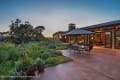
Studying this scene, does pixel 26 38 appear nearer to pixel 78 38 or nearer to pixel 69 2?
pixel 78 38

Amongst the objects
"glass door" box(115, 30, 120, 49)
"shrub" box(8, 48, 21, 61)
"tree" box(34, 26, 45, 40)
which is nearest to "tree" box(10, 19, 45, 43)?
"tree" box(34, 26, 45, 40)

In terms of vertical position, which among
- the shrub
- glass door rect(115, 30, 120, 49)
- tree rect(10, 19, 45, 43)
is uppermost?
tree rect(10, 19, 45, 43)

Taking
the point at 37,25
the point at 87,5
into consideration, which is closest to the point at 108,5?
the point at 87,5

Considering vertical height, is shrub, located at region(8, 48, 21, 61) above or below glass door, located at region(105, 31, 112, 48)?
below

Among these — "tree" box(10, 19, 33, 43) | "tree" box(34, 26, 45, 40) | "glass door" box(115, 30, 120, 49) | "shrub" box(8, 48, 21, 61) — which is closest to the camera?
"shrub" box(8, 48, 21, 61)

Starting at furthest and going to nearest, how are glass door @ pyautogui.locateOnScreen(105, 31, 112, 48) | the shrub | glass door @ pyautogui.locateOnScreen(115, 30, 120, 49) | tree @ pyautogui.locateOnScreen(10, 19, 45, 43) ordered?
tree @ pyautogui.locateOnScreen(10, 19, 45, 43), glass door @ pyautogui.locateOnScreen(105, 31, 112, 48), glass door @ pyautogui.locateOnScreen(115, 30, 120, 49), the shrub

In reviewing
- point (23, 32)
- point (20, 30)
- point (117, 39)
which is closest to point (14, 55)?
point (117, 39)

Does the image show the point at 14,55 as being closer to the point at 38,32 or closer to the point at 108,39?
the point at 108,39

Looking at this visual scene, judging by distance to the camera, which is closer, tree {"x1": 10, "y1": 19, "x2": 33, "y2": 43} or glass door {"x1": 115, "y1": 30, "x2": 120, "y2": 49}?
glass door {"x1": 115, "y1": 30, "x2": 120, "y2": 49}

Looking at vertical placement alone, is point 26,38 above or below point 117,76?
above

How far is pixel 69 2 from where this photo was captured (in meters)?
12.9

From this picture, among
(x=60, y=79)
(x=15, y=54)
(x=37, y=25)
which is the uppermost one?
(x=37, y=25)

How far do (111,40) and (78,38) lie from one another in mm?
8496

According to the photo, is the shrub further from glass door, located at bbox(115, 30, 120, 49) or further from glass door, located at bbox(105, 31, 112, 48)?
glass door, located at bbox(105, 31, 112, 48)
